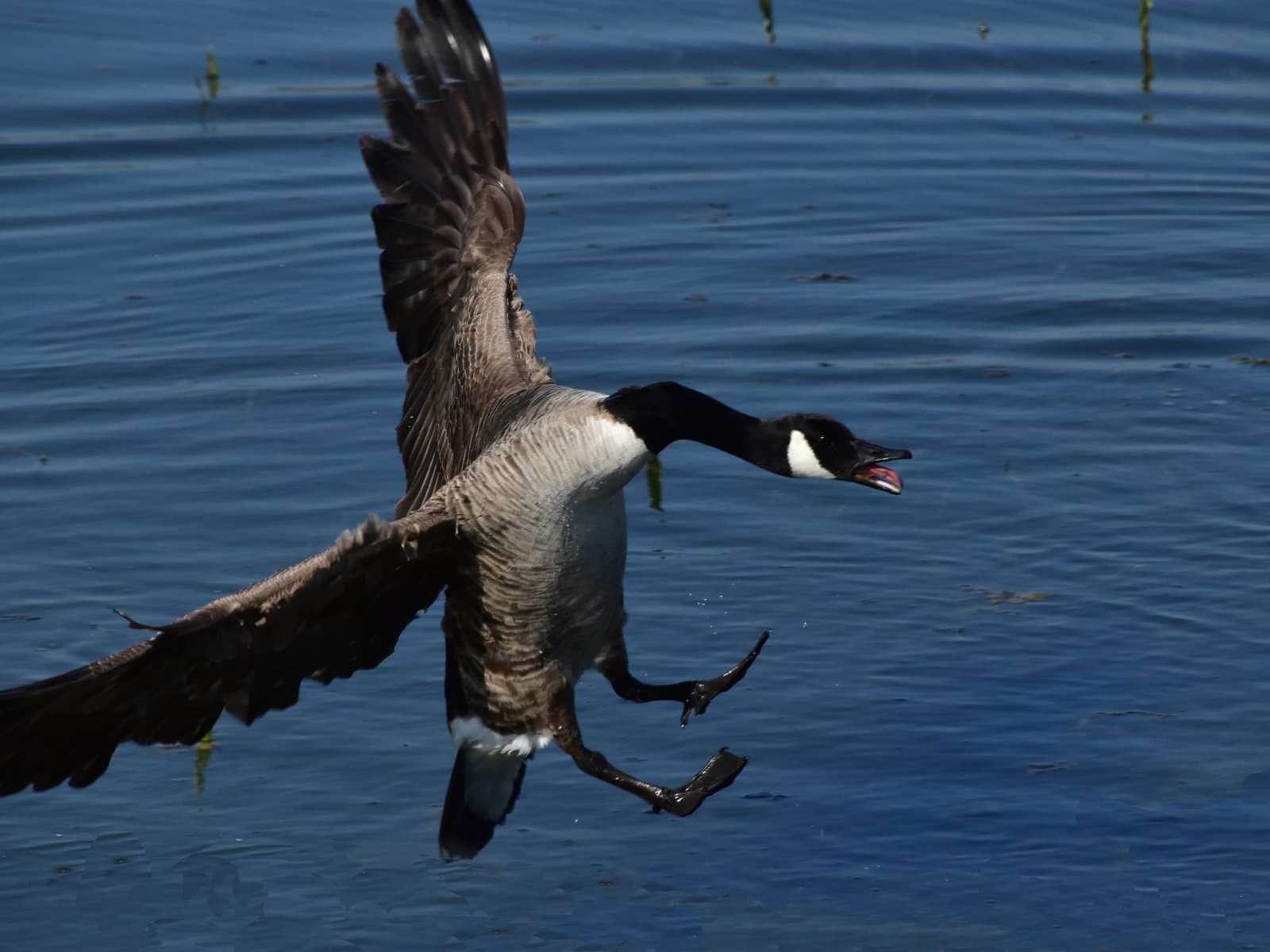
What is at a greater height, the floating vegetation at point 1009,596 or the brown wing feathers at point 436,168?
the brown wing feathers at point 436,168

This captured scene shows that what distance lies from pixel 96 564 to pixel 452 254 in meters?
1.81

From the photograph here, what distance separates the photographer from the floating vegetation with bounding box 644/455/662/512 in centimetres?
877

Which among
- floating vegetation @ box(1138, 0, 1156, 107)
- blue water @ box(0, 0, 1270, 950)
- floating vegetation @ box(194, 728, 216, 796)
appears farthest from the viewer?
floating vegetation @ box(1138, 0, 1156, 107)

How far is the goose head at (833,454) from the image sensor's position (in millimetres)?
5754

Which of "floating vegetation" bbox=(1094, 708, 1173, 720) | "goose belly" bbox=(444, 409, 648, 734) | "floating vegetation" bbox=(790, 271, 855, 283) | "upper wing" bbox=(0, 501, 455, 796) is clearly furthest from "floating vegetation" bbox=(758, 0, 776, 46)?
"upper wing" bbox=(0, 501, 455, 796)

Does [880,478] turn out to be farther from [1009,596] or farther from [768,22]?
[768,22]

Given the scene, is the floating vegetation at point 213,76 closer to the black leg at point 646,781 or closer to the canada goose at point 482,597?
the canada goose at point 482,597

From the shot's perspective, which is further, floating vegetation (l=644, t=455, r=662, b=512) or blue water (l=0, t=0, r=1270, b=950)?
floating vegetation (l=644, t=455, r=662, b=512)

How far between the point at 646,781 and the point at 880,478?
4.30 ft

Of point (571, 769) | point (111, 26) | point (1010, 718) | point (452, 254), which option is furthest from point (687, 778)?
point (111, 26)

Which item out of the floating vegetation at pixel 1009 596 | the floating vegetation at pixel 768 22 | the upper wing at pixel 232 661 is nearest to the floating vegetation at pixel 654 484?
the floating vegetation at pixel 1009 596

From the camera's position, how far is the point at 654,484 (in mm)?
8914

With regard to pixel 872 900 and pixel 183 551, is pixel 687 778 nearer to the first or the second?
pixel 872 900

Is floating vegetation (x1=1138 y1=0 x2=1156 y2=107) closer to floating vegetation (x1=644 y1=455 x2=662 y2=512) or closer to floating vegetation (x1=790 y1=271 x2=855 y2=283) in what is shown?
floating vegetation (x1=790 y1=271 x2=855 y2=283)
